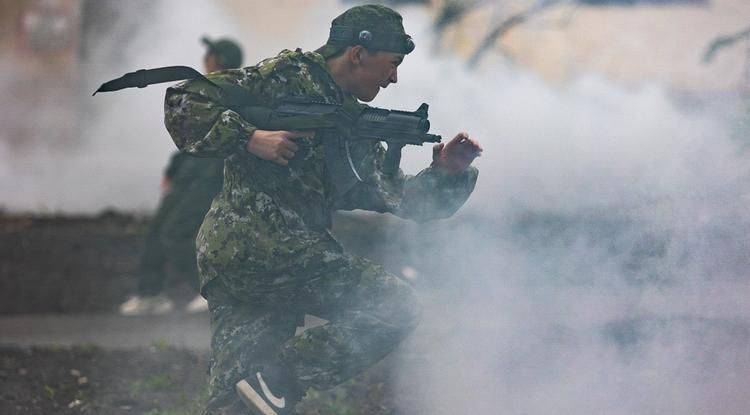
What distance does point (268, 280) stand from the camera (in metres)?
4.25

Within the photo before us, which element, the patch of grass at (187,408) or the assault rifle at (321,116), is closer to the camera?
the assault rifle at (321,116)

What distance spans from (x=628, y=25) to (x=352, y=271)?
6880mm

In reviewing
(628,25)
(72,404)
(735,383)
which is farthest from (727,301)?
(628,25)

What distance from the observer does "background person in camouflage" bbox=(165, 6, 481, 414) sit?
13.8 feet

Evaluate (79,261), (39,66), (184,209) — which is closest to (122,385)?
(184,209)

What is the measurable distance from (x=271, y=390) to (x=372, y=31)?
1.43 meters

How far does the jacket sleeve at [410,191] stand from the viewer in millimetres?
4426

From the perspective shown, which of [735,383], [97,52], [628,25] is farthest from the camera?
[97,52]

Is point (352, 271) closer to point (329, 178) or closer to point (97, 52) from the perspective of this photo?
point (329, 178)

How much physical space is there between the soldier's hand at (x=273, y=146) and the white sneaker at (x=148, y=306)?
4.53 meters

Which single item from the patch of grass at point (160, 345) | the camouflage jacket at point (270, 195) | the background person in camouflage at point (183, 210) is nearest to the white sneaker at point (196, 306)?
the background person in camouflage at point (183, 210)

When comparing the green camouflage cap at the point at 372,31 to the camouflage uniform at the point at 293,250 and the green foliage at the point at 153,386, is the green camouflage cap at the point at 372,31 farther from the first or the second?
the green foliage at the point at 153,386

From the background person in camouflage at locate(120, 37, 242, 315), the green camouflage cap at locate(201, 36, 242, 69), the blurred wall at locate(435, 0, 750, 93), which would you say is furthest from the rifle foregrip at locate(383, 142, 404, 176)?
the blurred wall at locate(435, 0, 750, 93)

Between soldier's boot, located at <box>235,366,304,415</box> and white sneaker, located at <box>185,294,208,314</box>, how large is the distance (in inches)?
153
